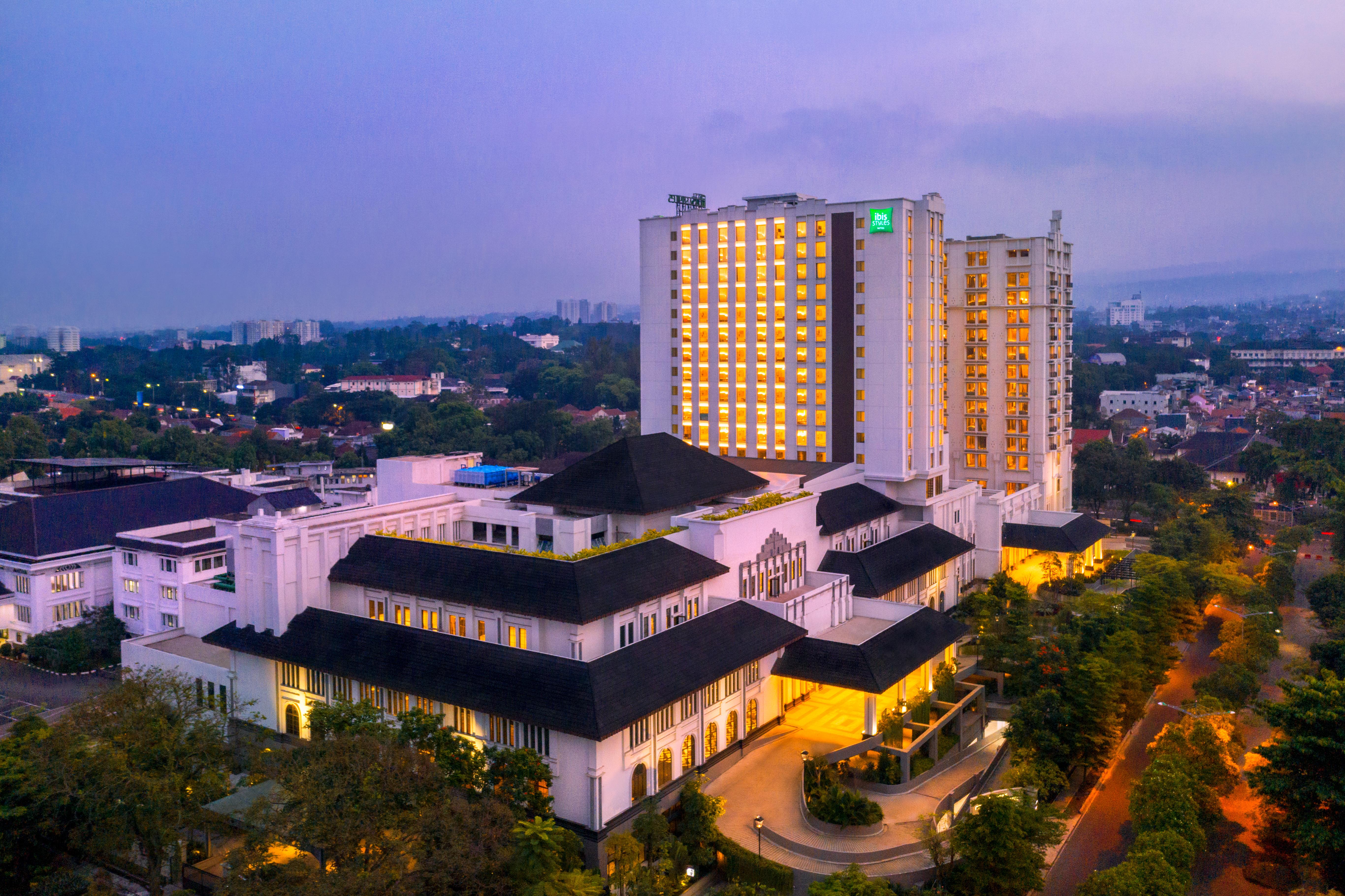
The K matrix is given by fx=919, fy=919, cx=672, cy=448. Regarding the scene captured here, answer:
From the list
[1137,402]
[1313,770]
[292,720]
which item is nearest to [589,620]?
[292,720]

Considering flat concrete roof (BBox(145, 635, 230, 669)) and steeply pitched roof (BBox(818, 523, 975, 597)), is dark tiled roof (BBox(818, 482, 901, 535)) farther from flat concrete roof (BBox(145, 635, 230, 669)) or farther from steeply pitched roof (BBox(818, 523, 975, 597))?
flat concrete roof (BBox(145, 635, 230, 669))

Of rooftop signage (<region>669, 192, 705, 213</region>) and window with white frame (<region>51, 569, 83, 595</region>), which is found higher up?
rooftop signage (<region>669, 192, 705, 213</region>)

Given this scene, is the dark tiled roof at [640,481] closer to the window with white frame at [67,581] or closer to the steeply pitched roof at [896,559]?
the steeply pitched roof at [896,559]

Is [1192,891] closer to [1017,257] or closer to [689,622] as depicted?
[689,622]

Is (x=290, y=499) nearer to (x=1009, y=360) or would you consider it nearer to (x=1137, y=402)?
(x=1009, y=360)

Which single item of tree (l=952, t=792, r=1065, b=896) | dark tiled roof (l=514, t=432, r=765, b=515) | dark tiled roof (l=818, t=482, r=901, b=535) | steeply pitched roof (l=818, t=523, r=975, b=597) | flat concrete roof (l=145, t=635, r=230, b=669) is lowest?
tree (l=952, t=792, r=1065, b=896)

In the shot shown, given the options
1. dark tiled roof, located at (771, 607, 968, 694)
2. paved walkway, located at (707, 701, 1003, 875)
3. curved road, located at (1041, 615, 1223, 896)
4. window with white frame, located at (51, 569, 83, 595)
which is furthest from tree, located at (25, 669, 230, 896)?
window with white frame, located at (51, 569, 83, 595)
